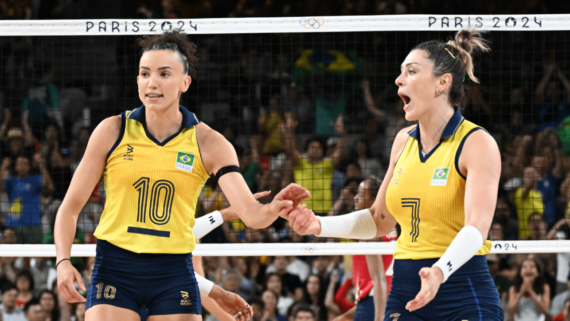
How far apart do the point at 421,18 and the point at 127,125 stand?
2649mm

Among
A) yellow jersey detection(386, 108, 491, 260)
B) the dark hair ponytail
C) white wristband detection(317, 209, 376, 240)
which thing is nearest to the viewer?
yellow jersey detection(386, 108, 491, 260)

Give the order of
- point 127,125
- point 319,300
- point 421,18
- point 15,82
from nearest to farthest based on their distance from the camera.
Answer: point 127,125 < point 421,18 < point 319,300 < point 15,82

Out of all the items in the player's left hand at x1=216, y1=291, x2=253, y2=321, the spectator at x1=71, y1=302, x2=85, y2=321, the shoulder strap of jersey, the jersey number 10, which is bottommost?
the spectator at x1=71, y1=302, x2=85, y2=321

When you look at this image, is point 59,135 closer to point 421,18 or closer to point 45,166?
point 45,166

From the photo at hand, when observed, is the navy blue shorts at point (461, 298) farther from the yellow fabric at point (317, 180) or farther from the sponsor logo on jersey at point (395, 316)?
the yellow fabric at point (317, 180)

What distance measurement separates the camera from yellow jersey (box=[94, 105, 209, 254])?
3.26 metres

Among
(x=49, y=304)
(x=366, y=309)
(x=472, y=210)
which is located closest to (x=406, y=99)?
(x=472, y=210)

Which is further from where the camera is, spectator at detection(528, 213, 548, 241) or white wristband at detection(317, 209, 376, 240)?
spectator at detection(528, 213, 548, 241)

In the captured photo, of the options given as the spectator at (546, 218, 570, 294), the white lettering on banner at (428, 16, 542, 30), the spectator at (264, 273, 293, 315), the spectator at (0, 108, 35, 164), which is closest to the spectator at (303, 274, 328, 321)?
the spectator at (264, 273, 293, 315)

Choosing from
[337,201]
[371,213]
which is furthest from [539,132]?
[371,213]

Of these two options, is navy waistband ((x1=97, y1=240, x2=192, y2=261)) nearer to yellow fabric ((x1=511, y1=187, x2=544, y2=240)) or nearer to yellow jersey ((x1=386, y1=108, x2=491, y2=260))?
yellow jersey ((x1=386, y1=108, x2=491, y2=260))

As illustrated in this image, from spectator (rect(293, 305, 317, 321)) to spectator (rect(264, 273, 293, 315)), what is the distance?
55 centimetres

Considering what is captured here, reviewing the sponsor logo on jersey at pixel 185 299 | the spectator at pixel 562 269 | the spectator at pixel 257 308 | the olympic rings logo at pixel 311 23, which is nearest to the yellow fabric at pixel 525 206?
the spectator at pixel 562 269

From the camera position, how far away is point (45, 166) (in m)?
8.19
